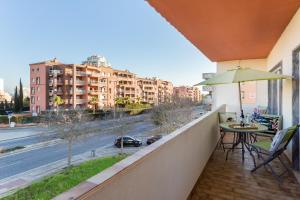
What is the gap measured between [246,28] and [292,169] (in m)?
2.54

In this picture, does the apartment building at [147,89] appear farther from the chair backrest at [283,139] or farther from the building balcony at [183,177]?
the chair backrest at [283,139]

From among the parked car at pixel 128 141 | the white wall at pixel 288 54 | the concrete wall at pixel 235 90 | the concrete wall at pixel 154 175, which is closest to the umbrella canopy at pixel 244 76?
the white wall at pixel 288 54

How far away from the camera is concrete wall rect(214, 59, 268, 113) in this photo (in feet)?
23.7

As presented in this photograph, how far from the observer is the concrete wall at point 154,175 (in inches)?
34.9

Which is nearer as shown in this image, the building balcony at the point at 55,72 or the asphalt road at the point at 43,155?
the asphalt road at the point at 43,155

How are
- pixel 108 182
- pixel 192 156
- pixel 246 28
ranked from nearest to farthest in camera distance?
pixel 108 182, pixel 192 156, pixel 246 28

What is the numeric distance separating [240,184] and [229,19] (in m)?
2.55

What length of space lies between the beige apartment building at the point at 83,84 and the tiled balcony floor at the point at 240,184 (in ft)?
74.5

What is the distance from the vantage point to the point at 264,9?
3.08 m

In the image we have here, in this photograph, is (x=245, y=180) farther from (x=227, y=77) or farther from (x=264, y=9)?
(x=264, y=9)

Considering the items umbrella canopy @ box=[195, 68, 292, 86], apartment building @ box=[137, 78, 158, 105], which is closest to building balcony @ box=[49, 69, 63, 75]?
apartment building @ box=[137, 78, 158, 105]

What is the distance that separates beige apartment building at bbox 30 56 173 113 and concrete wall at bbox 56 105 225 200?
2370 centimetres

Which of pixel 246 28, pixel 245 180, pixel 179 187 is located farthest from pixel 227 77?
pixel 179 187

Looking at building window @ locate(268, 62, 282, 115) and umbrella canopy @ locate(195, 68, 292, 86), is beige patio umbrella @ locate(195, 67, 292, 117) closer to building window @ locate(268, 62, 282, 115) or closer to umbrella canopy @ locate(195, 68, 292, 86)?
umbrella canopy @ locate(195, 68, 292, 86)
